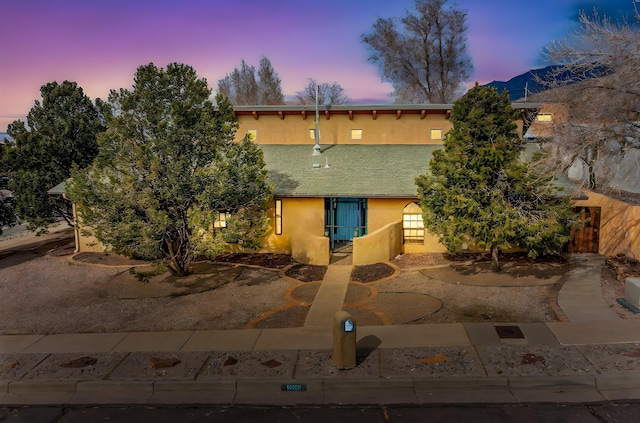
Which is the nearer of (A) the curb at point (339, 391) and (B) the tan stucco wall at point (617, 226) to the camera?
(A) the curb at point (339, 391)

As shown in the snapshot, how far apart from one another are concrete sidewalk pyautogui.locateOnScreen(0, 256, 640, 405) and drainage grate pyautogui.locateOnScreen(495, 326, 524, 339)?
0.13ft

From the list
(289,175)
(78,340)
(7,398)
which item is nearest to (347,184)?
(289,175)

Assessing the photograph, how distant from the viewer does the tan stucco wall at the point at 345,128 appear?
858 inches

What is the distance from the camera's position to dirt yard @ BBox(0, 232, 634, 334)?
11.0 m

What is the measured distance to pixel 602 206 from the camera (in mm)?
17234

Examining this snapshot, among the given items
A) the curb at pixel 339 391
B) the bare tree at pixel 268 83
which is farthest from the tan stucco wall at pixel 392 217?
the bare tree at pixel 268 83

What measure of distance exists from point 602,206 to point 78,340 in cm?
1824

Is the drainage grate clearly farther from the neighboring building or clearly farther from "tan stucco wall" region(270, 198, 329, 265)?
"tan stucco wall" region(270, 198, 329, 265)

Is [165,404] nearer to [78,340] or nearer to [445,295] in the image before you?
[78,340]

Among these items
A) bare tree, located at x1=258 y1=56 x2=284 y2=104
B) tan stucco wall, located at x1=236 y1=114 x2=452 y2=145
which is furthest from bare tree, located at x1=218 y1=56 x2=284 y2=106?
tan stucco wall, located at x1=236 y1=114 x2=452 y2=145

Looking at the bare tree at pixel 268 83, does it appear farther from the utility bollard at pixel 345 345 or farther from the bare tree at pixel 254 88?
the utility bollard at pixel 345 345

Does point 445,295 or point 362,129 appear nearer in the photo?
point 445,295

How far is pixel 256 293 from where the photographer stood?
527 inches

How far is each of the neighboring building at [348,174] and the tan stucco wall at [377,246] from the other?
0.12 ft
